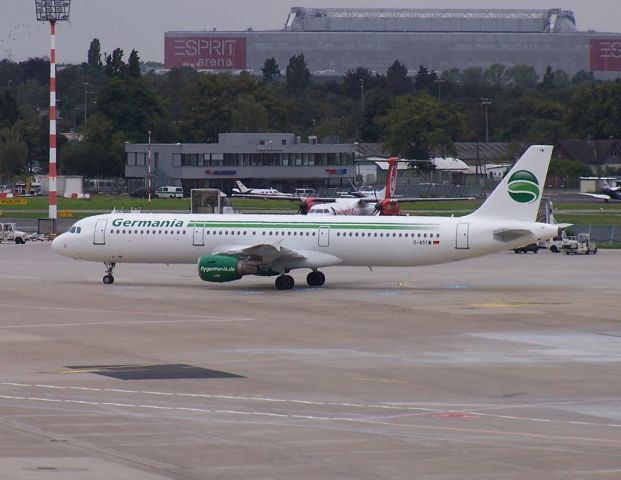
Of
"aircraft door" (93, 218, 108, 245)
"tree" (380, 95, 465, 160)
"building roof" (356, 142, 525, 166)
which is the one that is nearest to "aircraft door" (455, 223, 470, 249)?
"aircraft door" (93, 218, 108, 245)

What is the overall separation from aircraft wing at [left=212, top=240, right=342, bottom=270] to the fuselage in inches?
2.2

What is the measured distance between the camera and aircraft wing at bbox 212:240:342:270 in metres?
49.3

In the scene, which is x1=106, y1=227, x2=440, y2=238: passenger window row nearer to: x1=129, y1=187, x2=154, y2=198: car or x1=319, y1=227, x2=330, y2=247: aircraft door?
x1=319, y1=227, x2=330, y2=247: aircraft door

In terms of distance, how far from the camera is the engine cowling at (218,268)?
48.6 meters

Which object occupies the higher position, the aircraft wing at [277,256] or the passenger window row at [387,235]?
the passenger window row at [387,235]

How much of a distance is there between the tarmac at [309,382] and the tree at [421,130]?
365 ft

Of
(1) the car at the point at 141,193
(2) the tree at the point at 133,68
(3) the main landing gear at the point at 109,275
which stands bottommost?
(3) the main landing gear at the point at 109,275

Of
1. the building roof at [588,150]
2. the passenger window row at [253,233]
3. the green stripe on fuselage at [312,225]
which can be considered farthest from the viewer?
the building roof at [588,150]

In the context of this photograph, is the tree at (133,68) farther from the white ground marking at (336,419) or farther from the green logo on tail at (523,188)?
the white ground marking at (336,419)

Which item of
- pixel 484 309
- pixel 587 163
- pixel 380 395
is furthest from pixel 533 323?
pixel 587 163

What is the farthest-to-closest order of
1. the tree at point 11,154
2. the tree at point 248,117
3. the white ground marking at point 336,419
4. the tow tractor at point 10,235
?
1. the tree at point 248,117
2. the tree at point 11,154
3. the tow tractor at point 10,235
4. the white ground marking at point 336,419

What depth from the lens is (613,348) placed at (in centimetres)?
3325

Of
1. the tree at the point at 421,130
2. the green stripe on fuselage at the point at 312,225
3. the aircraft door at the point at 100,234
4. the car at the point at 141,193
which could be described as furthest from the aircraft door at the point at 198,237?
the tree at the point at 421,130

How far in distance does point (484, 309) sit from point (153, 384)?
18.6 m
